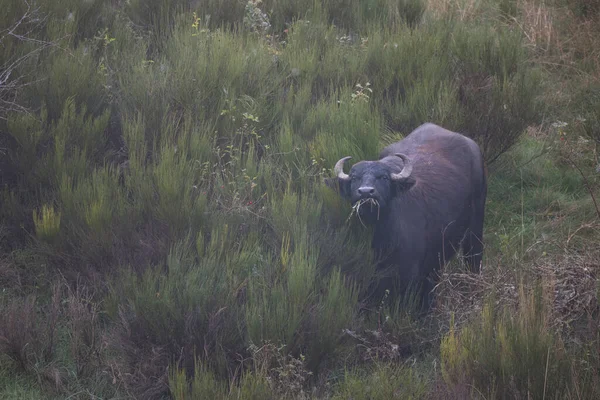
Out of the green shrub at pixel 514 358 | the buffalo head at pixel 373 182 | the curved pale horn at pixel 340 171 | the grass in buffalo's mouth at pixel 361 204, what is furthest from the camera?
the curved pale horn at pixel 340 171

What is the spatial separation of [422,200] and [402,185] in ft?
1.14

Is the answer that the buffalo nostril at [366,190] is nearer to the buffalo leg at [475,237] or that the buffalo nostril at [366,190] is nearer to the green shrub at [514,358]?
the buffalo leg at [475,237]

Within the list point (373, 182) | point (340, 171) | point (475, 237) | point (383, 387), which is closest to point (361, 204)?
point (373, 182)

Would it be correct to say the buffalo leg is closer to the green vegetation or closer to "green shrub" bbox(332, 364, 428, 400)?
the green vegetation

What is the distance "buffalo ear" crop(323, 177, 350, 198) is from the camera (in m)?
5.95

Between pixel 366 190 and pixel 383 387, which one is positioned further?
pixel 366 190

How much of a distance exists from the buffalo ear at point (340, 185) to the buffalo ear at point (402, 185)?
38 centimetres

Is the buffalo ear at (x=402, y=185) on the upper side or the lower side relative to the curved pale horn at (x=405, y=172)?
lower

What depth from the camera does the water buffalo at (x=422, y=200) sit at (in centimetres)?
593

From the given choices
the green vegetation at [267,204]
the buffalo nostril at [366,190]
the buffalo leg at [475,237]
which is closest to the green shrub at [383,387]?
the green vegetation at [267,204]

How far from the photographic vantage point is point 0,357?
195 inches

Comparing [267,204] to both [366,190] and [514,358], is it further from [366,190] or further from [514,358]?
[514,358]

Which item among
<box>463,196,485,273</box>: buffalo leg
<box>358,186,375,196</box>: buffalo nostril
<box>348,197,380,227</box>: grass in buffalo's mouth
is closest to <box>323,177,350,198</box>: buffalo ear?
<box>348,197,380,227</box>: grass in buffalo's mouth

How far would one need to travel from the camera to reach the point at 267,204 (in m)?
6.25
